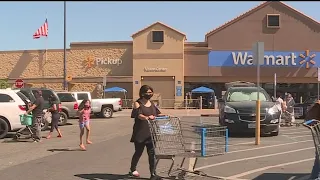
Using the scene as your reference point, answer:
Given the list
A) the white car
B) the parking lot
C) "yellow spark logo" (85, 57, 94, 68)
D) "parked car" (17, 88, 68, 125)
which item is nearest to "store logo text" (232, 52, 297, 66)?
"yellow spark logo" (85, 57, 94, 68)

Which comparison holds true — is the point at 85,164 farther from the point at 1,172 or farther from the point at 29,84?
the point at 29,84

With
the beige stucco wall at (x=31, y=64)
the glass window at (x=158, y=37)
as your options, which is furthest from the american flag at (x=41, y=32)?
the glass window at (x=158, y=37)

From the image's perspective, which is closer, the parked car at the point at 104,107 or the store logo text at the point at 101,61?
the parked car at the point at 104,107

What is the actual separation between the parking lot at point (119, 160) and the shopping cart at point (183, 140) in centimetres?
94

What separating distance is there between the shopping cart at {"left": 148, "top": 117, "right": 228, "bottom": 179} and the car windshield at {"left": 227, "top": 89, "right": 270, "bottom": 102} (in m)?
9.21

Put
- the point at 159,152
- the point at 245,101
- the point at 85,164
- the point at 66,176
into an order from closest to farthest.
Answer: the point at 159,152 → the point at 66,176 → the point at 85,164 → the point at 245,101

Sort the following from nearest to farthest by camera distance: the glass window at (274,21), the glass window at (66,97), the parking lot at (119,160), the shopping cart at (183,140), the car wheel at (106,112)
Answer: the shopping cart at (183,140) → the parking lot at (119,160) → the glass window at (66,97) → the car wheel at (106,112) → the glass window at (274,21)

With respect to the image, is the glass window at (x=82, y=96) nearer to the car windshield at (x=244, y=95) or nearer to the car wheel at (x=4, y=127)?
the car wheel at (x=4, y=127)

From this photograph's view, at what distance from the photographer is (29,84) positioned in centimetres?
4628

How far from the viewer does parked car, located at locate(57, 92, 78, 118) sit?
2633cm

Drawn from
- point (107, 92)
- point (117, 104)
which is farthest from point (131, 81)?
point (117, 104)

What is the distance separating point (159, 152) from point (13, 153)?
604 centimetres

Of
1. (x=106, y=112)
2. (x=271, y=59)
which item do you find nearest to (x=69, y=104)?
(x=106, y=112)

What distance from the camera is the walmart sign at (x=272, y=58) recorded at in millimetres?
43344
